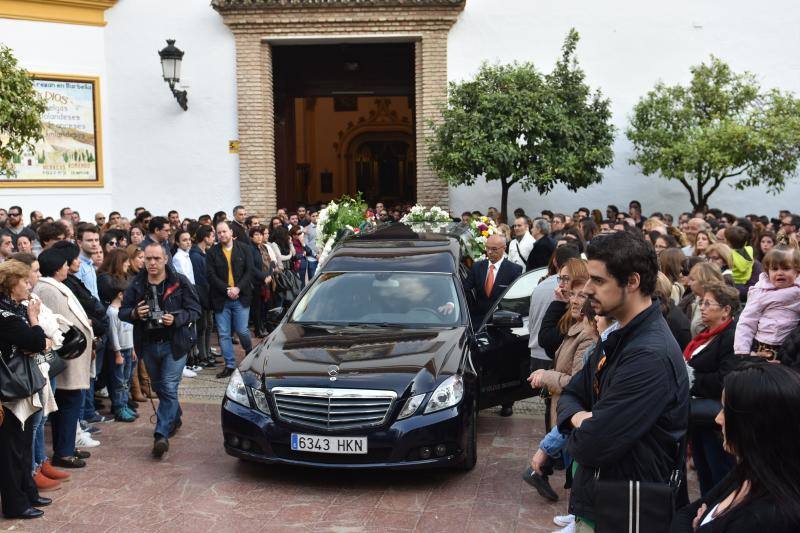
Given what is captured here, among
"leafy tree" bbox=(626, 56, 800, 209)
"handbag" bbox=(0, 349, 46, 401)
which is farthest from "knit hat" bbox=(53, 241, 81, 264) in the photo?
"leafy tree" bbox=(626, 56, 800, 209)

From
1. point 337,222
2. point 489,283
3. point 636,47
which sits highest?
point 636,47

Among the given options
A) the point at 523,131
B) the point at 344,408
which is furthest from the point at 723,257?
the point at 523,131

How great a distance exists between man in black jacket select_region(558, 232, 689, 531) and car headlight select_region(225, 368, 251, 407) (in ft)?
12.2

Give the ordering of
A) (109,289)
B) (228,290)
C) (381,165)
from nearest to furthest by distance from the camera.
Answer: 1. (109,289)
2. (228,290)
3. (381,165)

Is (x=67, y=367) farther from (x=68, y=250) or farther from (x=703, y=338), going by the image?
(x=703, y=338)

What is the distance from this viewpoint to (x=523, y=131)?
16.4m

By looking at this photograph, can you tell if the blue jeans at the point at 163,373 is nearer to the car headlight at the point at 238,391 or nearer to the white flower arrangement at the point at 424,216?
the car headlight at the point at 238,391

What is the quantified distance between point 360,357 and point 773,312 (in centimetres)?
302

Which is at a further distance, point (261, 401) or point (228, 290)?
point (228, 290)

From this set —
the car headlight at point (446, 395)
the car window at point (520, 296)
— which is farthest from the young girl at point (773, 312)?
the car window at point (520, 296)

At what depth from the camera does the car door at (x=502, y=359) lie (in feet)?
24.5

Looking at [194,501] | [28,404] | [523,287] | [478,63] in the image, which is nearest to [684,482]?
[194,501]

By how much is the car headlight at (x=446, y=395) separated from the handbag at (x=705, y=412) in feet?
5.73

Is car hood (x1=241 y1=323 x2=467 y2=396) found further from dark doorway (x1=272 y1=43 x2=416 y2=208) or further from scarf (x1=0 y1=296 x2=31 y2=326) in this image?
dark doorway (x1=272 y1=43 x2=416 y2=208)
